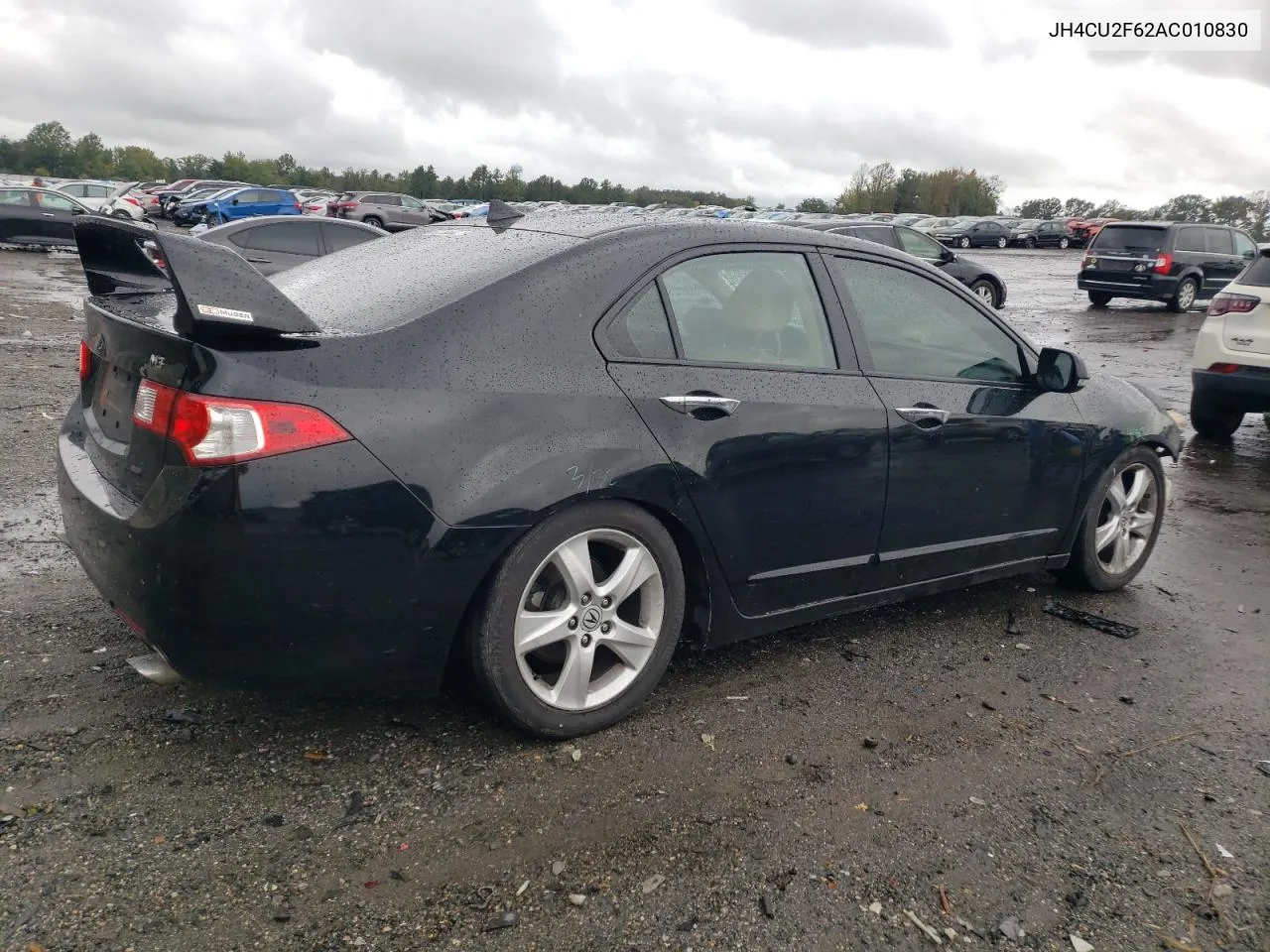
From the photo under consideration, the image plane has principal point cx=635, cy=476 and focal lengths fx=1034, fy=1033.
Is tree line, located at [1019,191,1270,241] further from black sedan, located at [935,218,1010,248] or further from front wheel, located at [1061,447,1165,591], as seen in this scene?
front wheel, located at [1061,447,1165,591]

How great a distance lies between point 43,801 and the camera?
272 centimetres

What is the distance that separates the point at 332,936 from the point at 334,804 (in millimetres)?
540

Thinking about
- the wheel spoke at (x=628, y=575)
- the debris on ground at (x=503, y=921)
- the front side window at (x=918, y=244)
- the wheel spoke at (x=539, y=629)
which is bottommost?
the debris on ground at (x=503, y=921)

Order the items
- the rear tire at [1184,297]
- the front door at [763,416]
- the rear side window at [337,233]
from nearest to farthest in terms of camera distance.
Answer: the front door at [763,416] → the rear side window at [337,233] → the rear tire at [1184,297]

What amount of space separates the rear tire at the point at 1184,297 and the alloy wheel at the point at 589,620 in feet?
66.2

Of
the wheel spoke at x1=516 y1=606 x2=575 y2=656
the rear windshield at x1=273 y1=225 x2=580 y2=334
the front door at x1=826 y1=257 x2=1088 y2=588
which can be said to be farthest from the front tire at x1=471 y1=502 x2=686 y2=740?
the front door at x1=826 y1=257 x2=1088 y2=588

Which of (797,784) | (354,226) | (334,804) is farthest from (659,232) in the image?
(354,226)

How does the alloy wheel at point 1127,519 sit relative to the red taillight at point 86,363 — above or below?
below

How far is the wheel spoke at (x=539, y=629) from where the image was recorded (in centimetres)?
301

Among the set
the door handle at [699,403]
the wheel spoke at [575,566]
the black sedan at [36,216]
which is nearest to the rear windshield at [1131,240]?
the door handle at [699,403]

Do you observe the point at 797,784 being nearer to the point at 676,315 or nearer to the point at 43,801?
the point at 676,315

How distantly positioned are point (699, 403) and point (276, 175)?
122113 millimetres

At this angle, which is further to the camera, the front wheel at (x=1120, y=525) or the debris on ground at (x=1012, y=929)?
the front wheel at (x=1120, y=525)

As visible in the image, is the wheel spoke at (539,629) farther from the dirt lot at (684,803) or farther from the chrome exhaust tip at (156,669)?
the chrome exhaust tip at (156,669)
